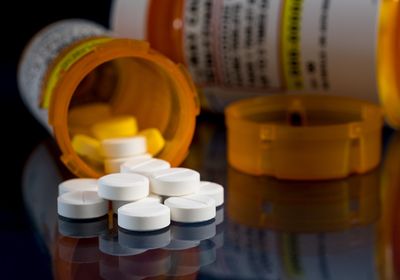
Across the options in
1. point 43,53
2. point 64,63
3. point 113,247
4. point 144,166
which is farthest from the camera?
point 43,53

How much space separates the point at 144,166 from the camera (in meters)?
0.72

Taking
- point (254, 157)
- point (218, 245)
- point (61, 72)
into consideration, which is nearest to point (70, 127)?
point (61, 72)

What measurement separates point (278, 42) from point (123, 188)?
1.09 feet

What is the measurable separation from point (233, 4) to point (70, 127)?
0.79 feet

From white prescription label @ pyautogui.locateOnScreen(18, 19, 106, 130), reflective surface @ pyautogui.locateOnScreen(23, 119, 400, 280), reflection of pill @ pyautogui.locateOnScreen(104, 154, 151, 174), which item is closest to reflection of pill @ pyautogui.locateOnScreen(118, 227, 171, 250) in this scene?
reflective surface @ pyautogui.locateOnScreen(23, 119, 400, 280)

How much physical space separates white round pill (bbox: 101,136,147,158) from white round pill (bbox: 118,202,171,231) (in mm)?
145

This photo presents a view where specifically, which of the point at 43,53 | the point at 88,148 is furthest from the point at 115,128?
the point at 43,53

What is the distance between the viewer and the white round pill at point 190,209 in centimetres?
65

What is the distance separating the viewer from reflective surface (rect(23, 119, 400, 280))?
57 centimetres

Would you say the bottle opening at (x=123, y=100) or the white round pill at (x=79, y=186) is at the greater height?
the bottle opening at (x=123, y=100)

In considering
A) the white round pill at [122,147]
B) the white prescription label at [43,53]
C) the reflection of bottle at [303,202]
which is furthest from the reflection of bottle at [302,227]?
the white prescription label at [43,53]

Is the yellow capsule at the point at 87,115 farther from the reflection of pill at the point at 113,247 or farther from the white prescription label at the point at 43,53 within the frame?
the reflection of pill at the point at 113,247

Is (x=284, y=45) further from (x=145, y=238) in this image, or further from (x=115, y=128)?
(x=145, y=238)

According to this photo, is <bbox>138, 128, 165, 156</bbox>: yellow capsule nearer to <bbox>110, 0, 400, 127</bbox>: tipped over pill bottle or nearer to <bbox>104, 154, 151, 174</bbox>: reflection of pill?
<bbox>104, 154, 151, 174</bbox>: reflection of pill
